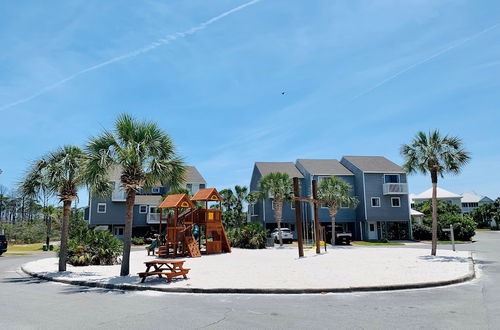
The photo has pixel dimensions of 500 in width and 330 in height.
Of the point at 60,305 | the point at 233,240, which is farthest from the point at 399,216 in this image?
the point at 60,305

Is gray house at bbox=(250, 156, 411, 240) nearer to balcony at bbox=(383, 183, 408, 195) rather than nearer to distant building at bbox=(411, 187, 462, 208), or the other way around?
balcony at bbox=(383, 183, 408, 195)

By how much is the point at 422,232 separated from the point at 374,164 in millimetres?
9833

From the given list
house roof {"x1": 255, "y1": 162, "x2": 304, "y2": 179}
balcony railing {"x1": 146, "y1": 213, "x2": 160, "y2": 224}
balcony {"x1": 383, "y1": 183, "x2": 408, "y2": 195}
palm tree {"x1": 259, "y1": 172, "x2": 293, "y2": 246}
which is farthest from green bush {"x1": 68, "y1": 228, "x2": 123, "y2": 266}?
balcony {"x1": 383, "y1": 183, "x2": 408, "y2": 195}

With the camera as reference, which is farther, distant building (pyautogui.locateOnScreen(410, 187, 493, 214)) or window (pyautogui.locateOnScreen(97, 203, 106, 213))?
distant building (pyautogui.locateOnScreen(410, 187, 493, 214))

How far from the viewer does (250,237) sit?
1240 inches

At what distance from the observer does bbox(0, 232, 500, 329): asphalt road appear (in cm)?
694

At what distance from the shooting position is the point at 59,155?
1595cm

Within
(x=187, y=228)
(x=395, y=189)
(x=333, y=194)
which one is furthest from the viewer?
(x=395, y=189)

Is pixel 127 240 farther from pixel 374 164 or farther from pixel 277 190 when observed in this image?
pixel 374 164

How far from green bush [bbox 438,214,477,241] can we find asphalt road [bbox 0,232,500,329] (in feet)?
106

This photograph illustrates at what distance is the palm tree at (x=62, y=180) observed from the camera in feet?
51.5

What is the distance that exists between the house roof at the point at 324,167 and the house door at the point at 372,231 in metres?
6.72

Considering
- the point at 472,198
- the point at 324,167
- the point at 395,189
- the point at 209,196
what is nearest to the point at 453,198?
the point at 472,198

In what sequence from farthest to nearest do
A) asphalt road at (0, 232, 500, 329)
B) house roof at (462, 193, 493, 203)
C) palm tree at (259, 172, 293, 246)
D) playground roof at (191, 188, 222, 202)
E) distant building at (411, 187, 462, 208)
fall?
1. house roof at (462, 193, 493, 203)
2. distant building at (411, 187, 462, 208)
3. palm tree at (259, 172, 293, 246)
4. playground roof at (191, 188, 222, 202)
5. asphalt road at (0, 232, 500, 329)
